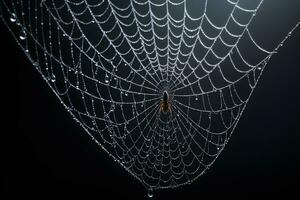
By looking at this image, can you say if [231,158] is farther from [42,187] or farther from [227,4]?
[42,187]

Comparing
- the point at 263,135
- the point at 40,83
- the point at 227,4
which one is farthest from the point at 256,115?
the point at 40,83

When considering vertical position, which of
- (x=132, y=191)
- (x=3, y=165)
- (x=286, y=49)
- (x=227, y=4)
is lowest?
(x=132, y=191)

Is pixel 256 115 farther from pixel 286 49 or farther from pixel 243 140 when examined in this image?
pixel 286 49

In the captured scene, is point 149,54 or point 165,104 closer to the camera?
point 165,104

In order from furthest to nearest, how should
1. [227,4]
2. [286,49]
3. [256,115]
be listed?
[256,115] < [286,49] < [227,4]

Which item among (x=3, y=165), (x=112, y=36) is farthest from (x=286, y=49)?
(x=3, y=165)

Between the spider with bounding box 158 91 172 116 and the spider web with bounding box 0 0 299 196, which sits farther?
the spider web with bounding box 0 0 299 196

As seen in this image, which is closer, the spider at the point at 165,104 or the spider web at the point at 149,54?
the spider at the point at 165,104

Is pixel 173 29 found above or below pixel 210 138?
above

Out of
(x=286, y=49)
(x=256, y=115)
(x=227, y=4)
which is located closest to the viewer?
(x=227, y=4)

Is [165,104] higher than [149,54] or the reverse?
the reverse

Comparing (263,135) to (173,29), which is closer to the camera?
(173,29)
